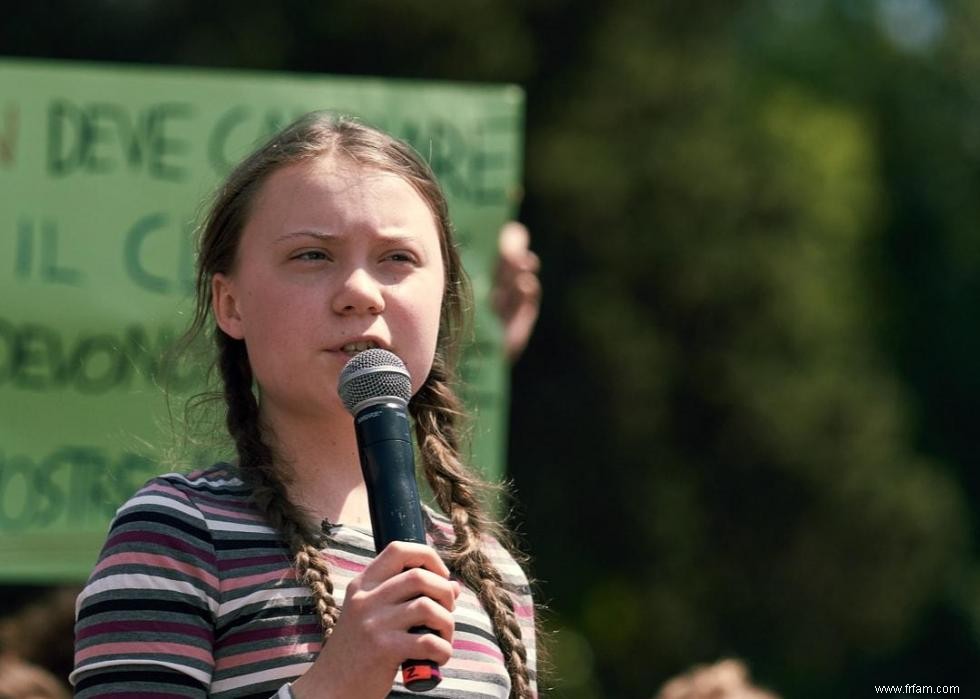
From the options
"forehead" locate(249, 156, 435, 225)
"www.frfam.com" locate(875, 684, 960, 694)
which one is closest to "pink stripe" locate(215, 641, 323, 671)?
"forehead" locate(249, 156, 435, 225)

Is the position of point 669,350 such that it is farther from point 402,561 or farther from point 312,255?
point 402,561

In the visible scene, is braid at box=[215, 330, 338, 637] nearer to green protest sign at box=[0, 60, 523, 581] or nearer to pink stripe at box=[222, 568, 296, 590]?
pink stripe at box=[222, 568, 296, 590]

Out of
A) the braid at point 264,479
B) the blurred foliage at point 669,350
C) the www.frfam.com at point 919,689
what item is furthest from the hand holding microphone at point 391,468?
the blurred foliage at point 669,350

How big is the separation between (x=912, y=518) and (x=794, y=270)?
1.45 metres

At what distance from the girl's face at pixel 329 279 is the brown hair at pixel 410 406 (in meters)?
0.04

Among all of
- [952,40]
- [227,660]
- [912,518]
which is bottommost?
[227,660]

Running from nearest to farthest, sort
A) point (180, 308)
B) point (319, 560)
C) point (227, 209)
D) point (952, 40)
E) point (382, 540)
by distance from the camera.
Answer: point (382, 540) → point (319, 560) → point (227, 209) → point (180, 308) → point (952, 40)

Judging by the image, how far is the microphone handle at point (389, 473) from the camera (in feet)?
5.41

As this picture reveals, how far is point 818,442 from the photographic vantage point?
8758 millimetres

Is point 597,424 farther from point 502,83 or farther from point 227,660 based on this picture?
point 227,660

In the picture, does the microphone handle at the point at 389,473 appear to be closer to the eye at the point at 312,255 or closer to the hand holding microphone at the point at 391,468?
the hand holding microphone at the point at 391,468

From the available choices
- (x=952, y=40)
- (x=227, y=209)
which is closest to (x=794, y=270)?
(x=952, y=40)

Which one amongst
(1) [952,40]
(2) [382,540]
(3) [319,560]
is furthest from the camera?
(1) [952,40]

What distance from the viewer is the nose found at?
1.83m
